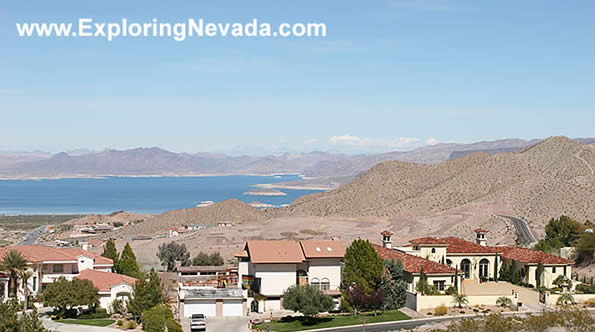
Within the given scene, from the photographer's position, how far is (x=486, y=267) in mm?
59500

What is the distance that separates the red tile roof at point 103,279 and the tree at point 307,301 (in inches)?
504

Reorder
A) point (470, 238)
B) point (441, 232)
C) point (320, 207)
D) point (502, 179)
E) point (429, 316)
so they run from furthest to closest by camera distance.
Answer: point (320, 207) → point (502, 179) → point (441, 232) → point (470, 238) → point (429, 316)

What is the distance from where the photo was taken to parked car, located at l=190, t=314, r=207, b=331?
46.5 m

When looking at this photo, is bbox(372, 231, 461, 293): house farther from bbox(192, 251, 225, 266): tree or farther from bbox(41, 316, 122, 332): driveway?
bbox(192, 251, 225, 266): tree

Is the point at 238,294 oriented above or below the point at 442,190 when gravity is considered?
below

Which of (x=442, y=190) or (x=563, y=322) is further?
(x=442, y=190)

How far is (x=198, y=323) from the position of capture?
154 feet

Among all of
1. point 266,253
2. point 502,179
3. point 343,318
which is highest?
point 502,179

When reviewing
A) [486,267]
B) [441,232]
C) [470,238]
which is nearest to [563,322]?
[486,267]

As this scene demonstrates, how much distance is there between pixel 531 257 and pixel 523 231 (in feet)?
137

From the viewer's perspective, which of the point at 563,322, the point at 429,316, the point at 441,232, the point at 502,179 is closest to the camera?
the point at 563,322

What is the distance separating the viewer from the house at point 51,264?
57000 mm

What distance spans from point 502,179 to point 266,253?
314ft

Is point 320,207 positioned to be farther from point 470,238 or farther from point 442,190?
point 470,238
